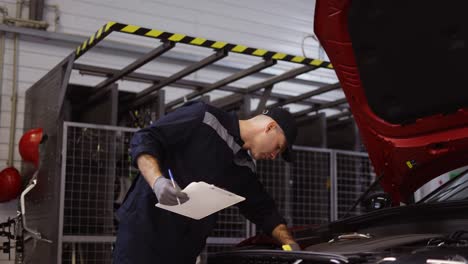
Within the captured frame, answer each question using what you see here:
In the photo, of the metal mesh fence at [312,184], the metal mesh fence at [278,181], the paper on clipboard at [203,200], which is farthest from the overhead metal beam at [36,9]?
the paper on clipboard at [203,200]

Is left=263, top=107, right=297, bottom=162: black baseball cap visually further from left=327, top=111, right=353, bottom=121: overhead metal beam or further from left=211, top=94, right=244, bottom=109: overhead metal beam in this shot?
left=327, top=111, right=353, bottom=121: overhead metal beam

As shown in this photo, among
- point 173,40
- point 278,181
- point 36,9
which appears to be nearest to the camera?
point 173,40

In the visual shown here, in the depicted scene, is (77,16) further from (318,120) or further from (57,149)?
(318,120)

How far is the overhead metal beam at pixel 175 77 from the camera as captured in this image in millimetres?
5145

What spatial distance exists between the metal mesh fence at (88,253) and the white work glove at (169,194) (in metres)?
3.02

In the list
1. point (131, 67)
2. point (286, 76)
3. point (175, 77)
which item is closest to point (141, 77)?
point (175, 77)

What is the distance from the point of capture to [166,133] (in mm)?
3008

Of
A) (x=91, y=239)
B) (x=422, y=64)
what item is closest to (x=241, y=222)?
(x=91, y=239)

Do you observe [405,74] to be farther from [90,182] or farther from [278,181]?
[278,181]

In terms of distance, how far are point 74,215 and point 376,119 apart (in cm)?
317

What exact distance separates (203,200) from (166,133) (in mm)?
445

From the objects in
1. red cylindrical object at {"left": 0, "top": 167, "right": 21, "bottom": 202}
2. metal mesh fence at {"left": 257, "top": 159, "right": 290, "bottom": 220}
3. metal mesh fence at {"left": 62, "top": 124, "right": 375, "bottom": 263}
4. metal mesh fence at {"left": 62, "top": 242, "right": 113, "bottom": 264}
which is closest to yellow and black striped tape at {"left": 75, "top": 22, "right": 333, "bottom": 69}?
metal mesh fence at {"left": 62, "top": 124, "right": 375, "bottom": 263}

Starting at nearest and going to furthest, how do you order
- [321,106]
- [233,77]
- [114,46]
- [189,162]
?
[189,162] → [233,77] → [321,106] → [114,46]

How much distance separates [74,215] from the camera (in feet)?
17.6
